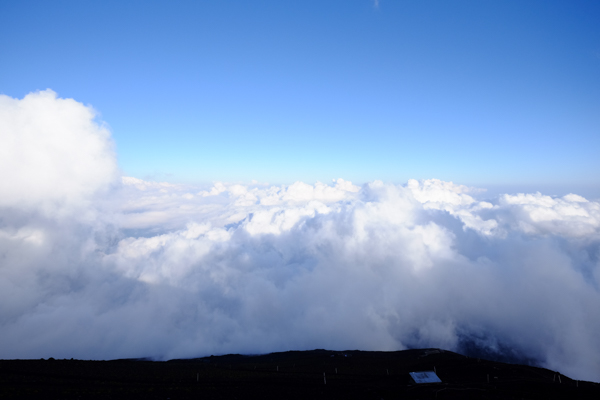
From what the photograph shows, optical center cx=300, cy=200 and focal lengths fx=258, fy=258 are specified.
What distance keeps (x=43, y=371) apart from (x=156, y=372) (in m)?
21.5

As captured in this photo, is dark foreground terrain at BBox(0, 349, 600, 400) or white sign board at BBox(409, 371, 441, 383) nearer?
dark foreground terrain at BBox(0, 349, 600, 400)

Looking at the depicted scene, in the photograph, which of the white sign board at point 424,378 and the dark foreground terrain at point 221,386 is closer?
the dark foreground terrain at point 221,386

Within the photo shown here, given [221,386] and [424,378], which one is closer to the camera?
[221,386]

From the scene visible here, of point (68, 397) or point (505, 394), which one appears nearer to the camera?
point (68, 397)

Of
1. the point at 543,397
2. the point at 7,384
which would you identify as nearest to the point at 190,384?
the point at 7,384

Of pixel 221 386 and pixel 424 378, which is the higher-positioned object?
pixel 221 386

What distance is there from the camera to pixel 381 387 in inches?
2104

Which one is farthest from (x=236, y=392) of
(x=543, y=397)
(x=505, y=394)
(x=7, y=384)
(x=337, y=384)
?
(x=543, y=397)

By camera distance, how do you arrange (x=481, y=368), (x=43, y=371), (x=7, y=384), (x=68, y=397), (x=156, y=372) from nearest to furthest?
(x=68, y=397)
(x=7, y=384)
(x=43, y=371)
(x=156, y=372)
(x=481, y=368)

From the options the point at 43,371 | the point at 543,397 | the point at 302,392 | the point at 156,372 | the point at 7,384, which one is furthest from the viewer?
the point at 156,372

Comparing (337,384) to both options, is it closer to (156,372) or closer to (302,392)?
(302,392)

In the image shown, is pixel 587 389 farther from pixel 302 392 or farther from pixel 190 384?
pixel 190 384

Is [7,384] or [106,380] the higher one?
[7,384]

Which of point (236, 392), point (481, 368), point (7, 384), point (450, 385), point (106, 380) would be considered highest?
point (7, 384)
